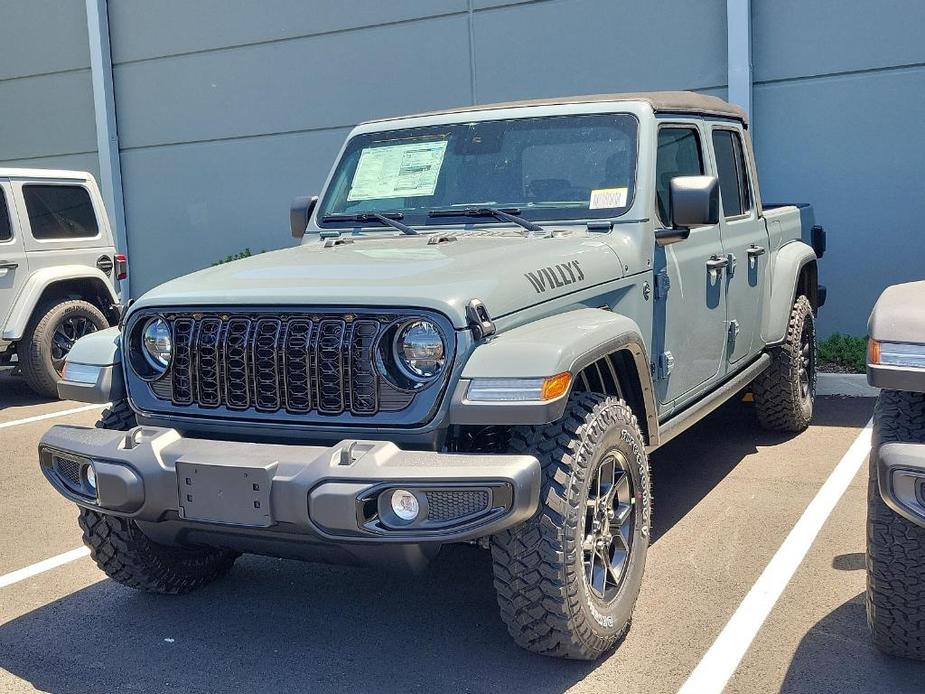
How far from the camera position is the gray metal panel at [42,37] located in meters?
12.8

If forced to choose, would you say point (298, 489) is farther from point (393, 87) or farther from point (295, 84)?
point (295, 84)

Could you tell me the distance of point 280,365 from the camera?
10.7 ft

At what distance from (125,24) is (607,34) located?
621 cm

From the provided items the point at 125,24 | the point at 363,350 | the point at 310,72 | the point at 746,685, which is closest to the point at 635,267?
the point at 363,350

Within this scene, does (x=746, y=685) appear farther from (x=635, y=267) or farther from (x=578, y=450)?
(x=635, y=267)

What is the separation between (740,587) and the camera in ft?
12.8

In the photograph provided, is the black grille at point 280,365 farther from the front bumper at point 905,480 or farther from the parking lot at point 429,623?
the front bumper at point 905,480

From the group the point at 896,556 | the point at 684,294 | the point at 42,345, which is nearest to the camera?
Answer: the point at 896,556

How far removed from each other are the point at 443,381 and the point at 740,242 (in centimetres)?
271

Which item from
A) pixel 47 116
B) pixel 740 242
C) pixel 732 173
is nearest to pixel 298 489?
pixel 740 242

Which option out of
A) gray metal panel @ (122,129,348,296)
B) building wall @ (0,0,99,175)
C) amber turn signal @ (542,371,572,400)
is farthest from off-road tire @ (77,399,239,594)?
building wall @ (0,0,99,175)

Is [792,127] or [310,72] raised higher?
[310,72]

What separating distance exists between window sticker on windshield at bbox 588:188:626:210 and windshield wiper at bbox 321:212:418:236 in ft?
2.47

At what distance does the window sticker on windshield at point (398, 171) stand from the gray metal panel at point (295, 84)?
18.9ft
